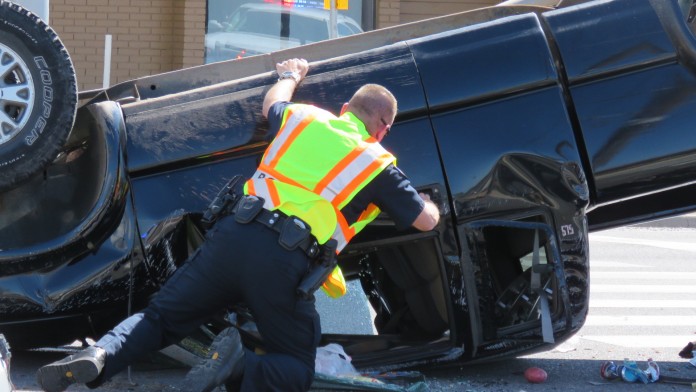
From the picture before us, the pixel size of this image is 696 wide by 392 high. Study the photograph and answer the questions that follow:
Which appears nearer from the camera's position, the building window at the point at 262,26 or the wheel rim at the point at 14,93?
the wheel rim at the point at 14,93

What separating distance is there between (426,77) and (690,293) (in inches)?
177

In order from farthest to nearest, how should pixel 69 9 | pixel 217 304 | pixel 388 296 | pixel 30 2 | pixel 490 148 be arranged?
pixel 69 9 → pixel 30 2 → pixel 388 296 → pixel 490 148 → pixel 217 304

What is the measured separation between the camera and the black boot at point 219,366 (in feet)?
13.2

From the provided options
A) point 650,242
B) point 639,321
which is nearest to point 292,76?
point 639,321

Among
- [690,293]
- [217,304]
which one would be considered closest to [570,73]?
→ [217,304]

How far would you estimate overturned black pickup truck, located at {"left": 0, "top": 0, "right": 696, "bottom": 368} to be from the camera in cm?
466

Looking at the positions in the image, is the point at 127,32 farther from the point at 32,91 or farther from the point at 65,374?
the point at 65,374

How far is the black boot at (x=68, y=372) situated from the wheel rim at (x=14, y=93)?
3.82ft

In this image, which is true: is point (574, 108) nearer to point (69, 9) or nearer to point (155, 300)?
point (155, 300)

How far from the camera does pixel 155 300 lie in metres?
4.36

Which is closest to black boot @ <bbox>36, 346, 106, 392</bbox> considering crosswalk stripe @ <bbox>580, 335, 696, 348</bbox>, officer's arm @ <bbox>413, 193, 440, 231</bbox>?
officer's arm @ <bbox>413, 193, 440, 231</bbox>

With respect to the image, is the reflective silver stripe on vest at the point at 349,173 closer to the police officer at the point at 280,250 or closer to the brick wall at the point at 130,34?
the police officer at the point at 280,250

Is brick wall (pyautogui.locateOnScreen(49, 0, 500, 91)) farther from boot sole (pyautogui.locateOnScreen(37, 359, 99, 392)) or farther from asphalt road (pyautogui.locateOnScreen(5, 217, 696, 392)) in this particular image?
boot sole (pyautogui.locateOnScreen(37, 359, 99, 392))

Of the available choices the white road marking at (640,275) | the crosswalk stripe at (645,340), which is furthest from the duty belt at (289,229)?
the white road marking at (640,275)
